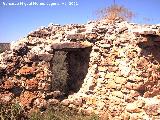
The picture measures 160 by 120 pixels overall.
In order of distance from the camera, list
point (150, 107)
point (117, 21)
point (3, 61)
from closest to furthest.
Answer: point (150, 107)
point (3, 61)
point (117, 21)

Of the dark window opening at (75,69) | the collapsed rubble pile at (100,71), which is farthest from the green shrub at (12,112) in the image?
the dark window opening at (75,69)

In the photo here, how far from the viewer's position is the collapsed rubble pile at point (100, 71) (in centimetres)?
810

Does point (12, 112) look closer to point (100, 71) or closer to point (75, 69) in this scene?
point (100, 71)

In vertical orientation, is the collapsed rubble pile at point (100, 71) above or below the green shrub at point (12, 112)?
above

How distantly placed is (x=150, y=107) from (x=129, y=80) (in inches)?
38.8

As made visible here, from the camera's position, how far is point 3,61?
8672mm

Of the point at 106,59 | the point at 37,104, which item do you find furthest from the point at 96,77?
the point at 37,104

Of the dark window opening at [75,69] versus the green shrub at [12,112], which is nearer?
the green shrub at [12,112]

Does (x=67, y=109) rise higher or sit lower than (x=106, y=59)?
lower

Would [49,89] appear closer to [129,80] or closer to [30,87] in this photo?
[30,87]

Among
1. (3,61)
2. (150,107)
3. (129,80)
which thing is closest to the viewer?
(150,107)

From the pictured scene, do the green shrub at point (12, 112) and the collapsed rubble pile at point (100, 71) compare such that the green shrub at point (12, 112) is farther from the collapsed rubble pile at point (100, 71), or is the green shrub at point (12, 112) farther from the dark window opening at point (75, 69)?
the dark window opening at point (75, 69)

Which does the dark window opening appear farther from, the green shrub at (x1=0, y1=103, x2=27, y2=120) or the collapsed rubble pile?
the green shrub at (x1=0, y1=103, x2=27, y2=120)

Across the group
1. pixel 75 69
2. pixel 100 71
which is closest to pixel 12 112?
pixel 100 71
